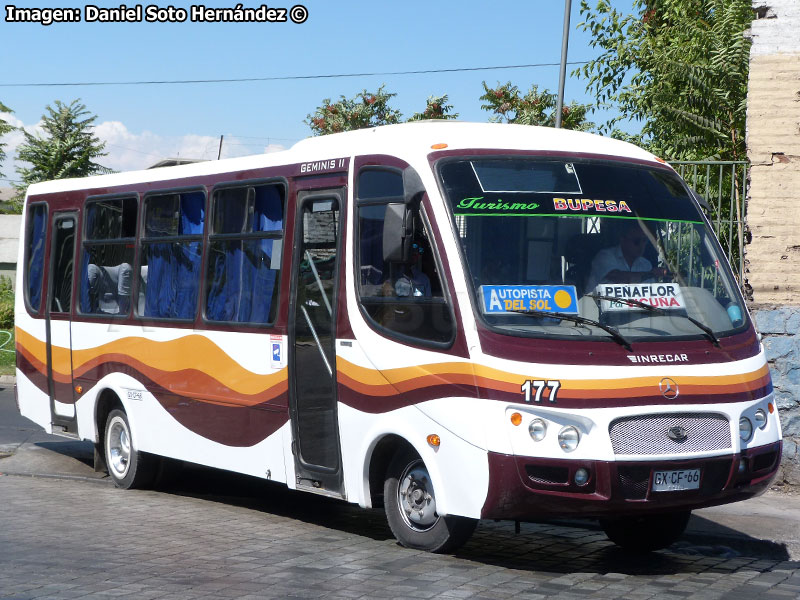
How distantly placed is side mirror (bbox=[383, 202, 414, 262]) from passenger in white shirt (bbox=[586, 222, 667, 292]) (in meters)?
1.13

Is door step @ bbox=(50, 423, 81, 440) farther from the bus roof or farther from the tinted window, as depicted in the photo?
the tinted window

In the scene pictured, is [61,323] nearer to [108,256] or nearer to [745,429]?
[108,256]

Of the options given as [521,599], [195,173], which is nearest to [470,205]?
[521,599]

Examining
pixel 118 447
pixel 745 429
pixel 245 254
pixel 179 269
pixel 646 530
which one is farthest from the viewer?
pixel 118 447

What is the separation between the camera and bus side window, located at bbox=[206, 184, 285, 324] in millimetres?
9242

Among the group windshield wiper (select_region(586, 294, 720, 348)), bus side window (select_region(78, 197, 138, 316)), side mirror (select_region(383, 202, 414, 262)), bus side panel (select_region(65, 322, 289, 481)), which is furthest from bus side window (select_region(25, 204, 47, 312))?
windshield wiper (select_region(586, 294, 720, 348))

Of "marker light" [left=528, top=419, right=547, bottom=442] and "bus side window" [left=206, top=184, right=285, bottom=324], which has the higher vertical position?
"bus side window" [left=206, top=184, right=285, bottom=324]

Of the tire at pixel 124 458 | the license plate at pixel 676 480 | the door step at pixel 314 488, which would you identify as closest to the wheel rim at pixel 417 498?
the door step at pixel 314 488

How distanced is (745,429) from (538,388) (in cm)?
143

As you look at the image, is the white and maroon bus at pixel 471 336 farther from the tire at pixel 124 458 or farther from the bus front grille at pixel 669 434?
the tire at pixel 124 458

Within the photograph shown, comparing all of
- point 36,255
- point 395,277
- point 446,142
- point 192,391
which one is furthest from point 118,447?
point 446,142

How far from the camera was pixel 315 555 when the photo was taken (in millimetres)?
7816

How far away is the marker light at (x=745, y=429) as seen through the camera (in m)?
7.41

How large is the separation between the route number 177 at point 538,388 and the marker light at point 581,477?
42cm
